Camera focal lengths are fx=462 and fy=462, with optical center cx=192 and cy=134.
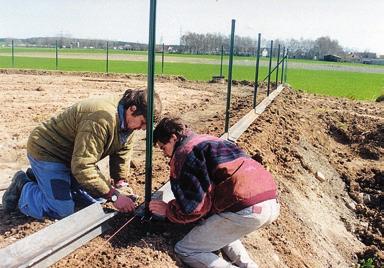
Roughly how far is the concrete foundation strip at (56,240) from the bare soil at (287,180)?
0.08m

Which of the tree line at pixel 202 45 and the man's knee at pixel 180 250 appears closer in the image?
the man's knee at pixel 180 250

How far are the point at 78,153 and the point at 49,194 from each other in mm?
659

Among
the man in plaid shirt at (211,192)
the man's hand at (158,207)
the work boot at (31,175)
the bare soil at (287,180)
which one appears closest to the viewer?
the man in plaid shirt at (211,192)

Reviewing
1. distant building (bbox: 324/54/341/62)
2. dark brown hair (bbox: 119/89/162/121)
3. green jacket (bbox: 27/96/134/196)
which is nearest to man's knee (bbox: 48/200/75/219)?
green jacket (bbox: 27/96/134/196)

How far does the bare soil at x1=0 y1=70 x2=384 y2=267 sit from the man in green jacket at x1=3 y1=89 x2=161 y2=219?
0.19m

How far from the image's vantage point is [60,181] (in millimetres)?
4207

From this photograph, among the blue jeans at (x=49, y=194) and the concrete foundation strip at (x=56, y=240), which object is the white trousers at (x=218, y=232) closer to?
the concrete foundation strip at (x=56, y=240)

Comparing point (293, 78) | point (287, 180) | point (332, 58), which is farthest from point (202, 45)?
point (332, 58)

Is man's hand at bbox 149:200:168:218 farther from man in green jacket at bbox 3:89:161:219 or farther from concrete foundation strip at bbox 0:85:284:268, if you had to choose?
concrete foundation strip at bbox 0:85:284:268

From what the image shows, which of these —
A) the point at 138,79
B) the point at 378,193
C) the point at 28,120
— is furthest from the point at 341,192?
the point at 138,79

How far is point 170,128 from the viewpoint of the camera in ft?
11.3

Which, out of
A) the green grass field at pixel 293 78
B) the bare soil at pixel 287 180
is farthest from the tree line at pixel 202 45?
the bare soil at pixel 287 180

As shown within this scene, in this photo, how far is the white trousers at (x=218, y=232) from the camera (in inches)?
133

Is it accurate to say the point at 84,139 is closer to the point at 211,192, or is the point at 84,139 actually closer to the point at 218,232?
the point at 211,192
